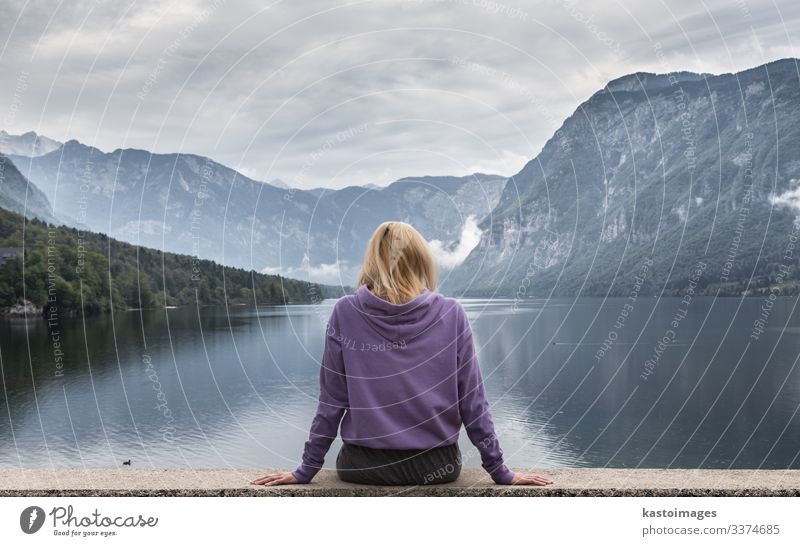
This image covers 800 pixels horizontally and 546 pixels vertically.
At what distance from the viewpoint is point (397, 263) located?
16.9 feet

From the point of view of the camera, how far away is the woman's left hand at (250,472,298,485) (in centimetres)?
563

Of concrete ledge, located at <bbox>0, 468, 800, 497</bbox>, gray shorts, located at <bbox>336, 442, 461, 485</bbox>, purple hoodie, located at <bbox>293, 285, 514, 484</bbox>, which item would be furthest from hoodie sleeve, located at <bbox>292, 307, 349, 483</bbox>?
concrete ledge, located at <bbox>0, 468, 800, 497</bbox>

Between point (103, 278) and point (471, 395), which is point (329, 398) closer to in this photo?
point (471, 395)

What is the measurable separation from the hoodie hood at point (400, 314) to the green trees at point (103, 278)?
9512 centimetres

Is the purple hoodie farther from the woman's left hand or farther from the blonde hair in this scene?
the woman's left hand

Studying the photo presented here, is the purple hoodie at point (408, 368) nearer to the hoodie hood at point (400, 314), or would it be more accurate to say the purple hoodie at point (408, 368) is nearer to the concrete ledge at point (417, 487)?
the hoodie hood at point (400, 314)

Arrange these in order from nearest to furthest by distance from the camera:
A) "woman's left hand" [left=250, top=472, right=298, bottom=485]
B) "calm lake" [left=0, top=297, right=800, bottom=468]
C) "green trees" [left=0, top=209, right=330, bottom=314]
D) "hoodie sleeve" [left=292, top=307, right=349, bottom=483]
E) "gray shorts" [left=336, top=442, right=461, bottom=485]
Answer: "hoodie sleeve" [left=292, top=307, right=349, bottom=483] < "gray shorts" [left=336, top=442, right=461, bottom=485] < "woman's left hand" [left=250, top=472, right=298, bottom=485] < "calm lake" [left=0, top=297, right=800, bottom=468] < "green trees" [left=0, top=209, right=330, bottom=314]

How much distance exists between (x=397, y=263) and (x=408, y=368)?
2.22 feet

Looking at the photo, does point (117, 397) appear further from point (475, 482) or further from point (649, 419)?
point (475, 482)

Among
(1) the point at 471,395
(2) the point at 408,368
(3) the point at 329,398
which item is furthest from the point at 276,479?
(1) the point at 471,395

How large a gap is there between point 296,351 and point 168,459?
48081 millimetres

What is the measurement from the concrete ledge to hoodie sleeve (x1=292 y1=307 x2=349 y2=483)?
32 cm

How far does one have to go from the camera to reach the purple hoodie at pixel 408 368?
Answer: 5125 mm

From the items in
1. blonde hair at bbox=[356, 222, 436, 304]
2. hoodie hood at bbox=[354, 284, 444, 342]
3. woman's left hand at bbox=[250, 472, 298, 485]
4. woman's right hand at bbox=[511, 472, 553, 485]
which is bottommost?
woman's right hand at bbox=[511, 472, 553, 485]
